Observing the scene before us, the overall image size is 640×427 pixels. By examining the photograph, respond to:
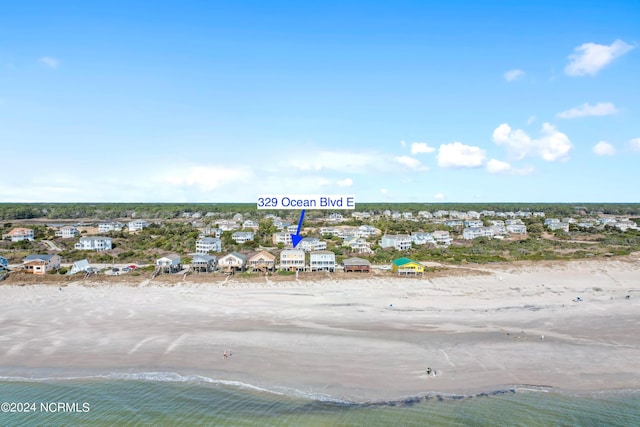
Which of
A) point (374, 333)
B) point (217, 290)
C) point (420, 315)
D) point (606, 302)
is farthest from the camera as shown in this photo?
point (217, 290)

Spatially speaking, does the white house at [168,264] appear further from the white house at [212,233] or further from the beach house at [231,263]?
the white house at [212,233]

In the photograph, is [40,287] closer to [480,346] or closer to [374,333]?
[374,333]

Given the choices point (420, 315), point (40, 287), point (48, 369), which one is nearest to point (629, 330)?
point (420, 315)

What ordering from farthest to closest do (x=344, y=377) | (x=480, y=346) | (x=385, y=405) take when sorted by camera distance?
(x=480, y=346)
(x=344, y=377)
(x=385, y=405)

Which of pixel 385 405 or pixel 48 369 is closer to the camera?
pixel 385 405

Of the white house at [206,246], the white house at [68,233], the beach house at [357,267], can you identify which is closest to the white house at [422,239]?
the beach house at [357,267]

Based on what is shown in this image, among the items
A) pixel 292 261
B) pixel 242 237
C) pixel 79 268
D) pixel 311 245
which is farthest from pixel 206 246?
pixel 292 261
